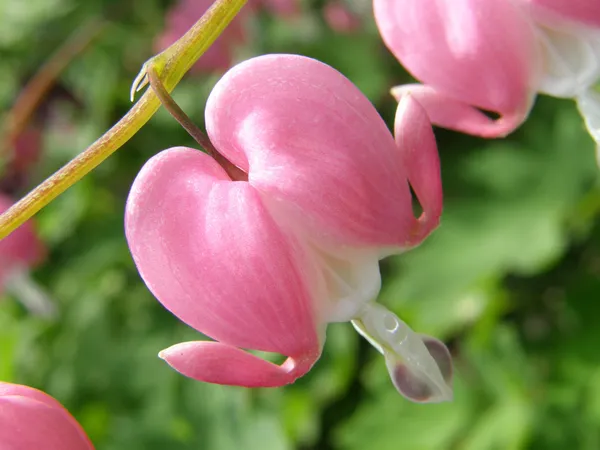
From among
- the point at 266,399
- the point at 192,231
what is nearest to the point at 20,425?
the point at 192,231

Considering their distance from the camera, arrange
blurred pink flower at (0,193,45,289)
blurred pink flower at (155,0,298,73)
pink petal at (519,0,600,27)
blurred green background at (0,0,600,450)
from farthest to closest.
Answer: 1. blurred pink flower at (155,0,298,73)
2. blurred pink flower at (0,193,45,289)
3. blurred green background at (0,0,600,450)
4. pink petal at (519,0,600,27)

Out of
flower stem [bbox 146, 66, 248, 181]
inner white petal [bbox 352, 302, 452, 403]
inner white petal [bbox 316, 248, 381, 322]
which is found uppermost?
flower stem [bbox 146, 66, 248, 181]

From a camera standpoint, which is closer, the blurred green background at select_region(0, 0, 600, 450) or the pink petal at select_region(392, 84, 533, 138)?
the pink petal at select_region(392, 84, 533, 138)

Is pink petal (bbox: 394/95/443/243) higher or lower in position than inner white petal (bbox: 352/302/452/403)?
higher

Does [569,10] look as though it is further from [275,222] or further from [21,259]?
[21,259]

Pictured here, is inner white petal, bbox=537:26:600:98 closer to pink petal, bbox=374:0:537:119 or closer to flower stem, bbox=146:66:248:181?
pink petal, bbox=374:0:537:119

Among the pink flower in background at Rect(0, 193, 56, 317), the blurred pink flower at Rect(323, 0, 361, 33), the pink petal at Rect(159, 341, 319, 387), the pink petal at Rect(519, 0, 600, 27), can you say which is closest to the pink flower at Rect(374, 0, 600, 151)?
the pink petal at Rect(519, 0, 600, 27)

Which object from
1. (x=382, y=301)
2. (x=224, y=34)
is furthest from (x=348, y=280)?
(x=224, y=34)
